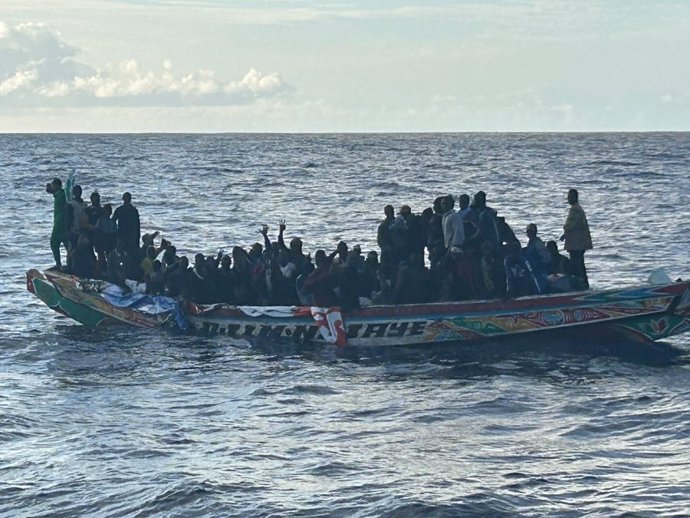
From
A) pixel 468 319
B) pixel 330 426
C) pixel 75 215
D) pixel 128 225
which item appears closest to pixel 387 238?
pixel 468 319

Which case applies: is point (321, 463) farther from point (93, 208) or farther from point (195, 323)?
point (93, 208)

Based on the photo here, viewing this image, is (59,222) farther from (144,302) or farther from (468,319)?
(468,319)

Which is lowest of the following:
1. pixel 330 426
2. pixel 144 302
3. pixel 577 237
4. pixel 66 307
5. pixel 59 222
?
pixel 330 426

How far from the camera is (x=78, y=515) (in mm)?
12891

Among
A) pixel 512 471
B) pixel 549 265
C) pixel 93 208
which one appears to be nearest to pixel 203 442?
pixel 512 471

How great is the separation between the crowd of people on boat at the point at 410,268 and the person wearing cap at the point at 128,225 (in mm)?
1108

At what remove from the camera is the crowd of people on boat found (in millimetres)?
19906

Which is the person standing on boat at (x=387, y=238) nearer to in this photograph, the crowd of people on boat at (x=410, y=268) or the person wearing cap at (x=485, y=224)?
the crowd of people on boat at (x=410, y=268)

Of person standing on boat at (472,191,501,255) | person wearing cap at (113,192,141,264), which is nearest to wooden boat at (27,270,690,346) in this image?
person standing on boat at (472,191,501,255)

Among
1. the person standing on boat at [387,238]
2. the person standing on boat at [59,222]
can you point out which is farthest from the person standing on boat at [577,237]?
the person standing on boat at [59,222]

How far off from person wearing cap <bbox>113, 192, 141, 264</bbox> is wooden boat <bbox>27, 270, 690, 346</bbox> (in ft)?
6.18

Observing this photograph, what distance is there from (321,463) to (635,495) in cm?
360

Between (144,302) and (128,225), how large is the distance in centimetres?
163

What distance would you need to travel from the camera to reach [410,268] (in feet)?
66.4
